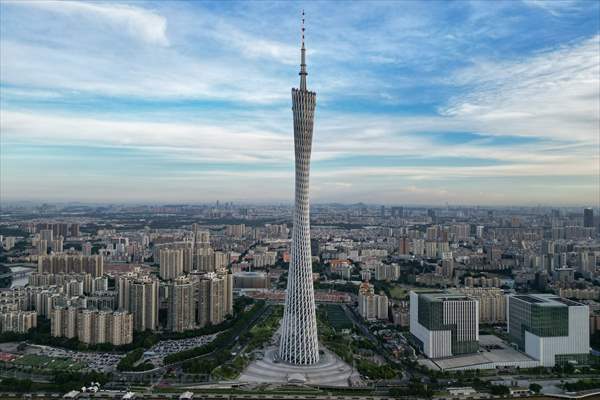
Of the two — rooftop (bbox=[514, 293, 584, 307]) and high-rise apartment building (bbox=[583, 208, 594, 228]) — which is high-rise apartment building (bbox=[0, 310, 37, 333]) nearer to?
rooftop (bbox=[514, 293, 584, 307])

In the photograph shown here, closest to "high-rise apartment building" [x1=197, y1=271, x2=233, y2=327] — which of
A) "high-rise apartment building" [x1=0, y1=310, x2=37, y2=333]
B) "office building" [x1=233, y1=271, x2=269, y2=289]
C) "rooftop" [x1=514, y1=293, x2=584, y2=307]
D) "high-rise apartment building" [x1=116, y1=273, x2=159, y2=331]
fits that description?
"high-rise apartment building" [x1=116, y1=273, x2=159, y2=331]

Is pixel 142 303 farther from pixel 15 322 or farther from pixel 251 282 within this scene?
pixel 251 282

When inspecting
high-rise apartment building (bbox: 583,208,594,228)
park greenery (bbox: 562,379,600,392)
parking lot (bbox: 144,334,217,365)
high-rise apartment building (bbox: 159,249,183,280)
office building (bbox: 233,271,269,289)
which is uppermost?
high-rise apartment building (bbox: 583,208,594,228)

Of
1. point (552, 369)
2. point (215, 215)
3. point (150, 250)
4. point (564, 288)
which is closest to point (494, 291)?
point (564, 288)

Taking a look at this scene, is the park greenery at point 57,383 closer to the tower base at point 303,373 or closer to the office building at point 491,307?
the tower base at point 303,373

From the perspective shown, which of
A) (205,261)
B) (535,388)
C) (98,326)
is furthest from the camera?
(205,261)

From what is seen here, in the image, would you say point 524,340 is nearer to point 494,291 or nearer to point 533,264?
point 494,291

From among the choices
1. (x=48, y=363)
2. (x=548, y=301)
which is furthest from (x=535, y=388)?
(x=48, y=363)
